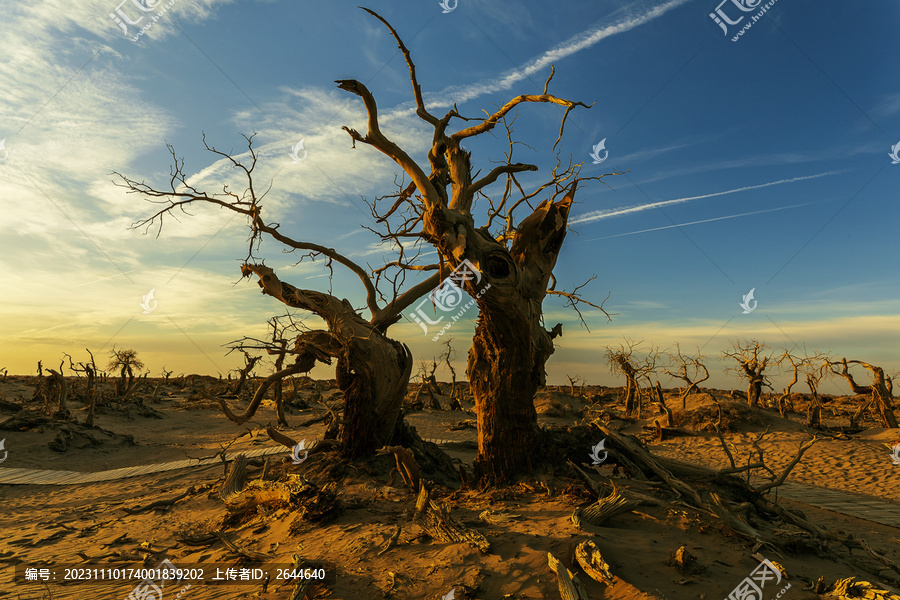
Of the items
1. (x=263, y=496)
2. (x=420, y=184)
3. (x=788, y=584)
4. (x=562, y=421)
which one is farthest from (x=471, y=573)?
(x=562, y=421)

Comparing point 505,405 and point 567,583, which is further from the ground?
point 505,405

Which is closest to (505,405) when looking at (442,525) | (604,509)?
(604,509)

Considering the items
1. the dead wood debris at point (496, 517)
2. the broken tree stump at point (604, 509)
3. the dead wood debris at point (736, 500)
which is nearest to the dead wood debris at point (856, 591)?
the dead wood debris at point (736, 500)

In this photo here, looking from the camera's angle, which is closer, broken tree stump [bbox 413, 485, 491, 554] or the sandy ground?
the sandy ground

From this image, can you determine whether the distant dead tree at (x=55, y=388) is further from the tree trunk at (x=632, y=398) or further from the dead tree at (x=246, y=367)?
the tree trunk at (x=632, y=398)

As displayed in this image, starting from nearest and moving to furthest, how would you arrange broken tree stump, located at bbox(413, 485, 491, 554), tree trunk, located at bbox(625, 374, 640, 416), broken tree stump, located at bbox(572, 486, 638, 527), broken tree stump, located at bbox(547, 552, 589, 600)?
broken tree stump, located at bbox(547, 552, 589, 600) < broken tree stump, located at bbox(413, 485, 491, 554) < broken tree stump, located at bbox(572, 486, 638, 527) < tree trunk, located at bbox(625, 374, 640, 416)

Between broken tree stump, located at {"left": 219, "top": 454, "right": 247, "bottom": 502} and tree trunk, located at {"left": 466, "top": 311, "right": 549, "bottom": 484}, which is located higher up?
tree trunk, located at {"left": 466, "top": 311, "right": 549, "bottom": 484}

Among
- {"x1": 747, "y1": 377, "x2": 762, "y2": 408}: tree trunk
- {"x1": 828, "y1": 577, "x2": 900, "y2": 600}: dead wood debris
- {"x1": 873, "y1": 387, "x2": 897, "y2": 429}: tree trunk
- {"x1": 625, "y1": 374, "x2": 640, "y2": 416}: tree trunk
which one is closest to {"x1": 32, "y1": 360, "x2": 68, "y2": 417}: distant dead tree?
{"x1": 828, "y1": 577, "x2": 900, "y2": 600}: dead wood debris

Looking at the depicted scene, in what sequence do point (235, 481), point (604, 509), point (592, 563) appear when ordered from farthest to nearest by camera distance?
1. point (235, 481)
2. point (604, 509)
3. point (592, 563)

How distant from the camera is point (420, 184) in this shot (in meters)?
6.39

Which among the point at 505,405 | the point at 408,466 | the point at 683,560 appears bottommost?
the point at 683,560

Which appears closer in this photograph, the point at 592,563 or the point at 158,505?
the point at 592,563

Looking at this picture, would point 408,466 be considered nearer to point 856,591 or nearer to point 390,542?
point 390,542

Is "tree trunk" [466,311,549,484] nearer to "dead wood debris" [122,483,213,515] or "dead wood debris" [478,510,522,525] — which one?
"dead wood debris" [478,510,522,525]
